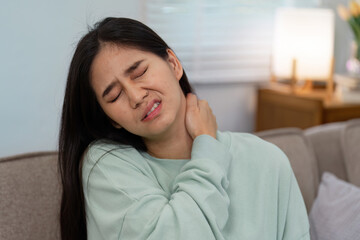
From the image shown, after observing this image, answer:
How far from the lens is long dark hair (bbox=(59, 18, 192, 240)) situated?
1.16 metres

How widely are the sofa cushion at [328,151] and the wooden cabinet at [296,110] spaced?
2.10 ft

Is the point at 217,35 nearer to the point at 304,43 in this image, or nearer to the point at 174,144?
the point at 304,43

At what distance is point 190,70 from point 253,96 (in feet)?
1.59

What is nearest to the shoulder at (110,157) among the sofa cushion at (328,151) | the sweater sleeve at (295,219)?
the sweater sleeve at (295,219)

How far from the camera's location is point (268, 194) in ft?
4.23

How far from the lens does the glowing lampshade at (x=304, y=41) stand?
2.65 m

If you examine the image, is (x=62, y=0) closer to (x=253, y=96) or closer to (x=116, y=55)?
(x=116, y=55)

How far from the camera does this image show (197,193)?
1077 mm

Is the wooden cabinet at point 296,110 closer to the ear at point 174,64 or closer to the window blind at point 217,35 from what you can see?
the window blind at point 217,35

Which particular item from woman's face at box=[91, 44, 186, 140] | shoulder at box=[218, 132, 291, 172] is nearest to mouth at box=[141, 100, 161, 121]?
woman's face at box=[91, 44, 186, 140]

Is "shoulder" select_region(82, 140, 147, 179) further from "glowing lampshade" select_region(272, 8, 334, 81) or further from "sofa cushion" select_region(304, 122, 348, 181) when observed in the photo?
"glowing lampshade" select_region(272, 8, 334, 81)

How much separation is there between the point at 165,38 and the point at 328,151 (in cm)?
106

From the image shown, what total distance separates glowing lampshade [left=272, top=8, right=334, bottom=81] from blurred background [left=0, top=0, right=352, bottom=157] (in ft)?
0.59

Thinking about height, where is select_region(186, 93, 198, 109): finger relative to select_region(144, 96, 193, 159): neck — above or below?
above
